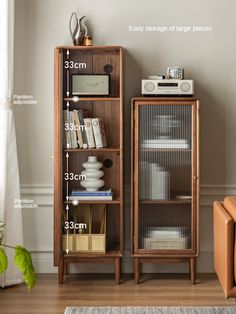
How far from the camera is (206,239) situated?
4871 mm

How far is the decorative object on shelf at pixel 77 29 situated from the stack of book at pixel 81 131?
0.51 metres

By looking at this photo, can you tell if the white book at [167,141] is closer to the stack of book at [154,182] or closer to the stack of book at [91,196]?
the stack of book at [154,182]

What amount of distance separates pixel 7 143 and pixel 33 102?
0.47 metres

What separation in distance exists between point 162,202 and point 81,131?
0.75 m

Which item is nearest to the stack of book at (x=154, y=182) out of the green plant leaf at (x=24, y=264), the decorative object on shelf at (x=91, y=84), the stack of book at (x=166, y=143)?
the stack of book at (x=166, y=143)

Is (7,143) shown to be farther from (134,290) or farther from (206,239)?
(206,239)

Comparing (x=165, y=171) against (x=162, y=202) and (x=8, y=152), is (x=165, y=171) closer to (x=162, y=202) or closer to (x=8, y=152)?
(x=162, y=202)

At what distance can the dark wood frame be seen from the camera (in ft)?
14.7

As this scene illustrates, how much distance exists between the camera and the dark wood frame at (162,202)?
14.7 feet

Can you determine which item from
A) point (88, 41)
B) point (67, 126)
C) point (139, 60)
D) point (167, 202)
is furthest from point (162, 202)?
point (88, 41)

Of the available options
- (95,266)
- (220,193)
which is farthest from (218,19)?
(95,266)

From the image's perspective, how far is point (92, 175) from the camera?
15.2 ft

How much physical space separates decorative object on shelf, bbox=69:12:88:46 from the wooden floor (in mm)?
1702

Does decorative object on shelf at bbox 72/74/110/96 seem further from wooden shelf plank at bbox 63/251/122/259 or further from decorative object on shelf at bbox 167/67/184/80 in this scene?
wooden shelf plank at bbox 63/251/122/259
